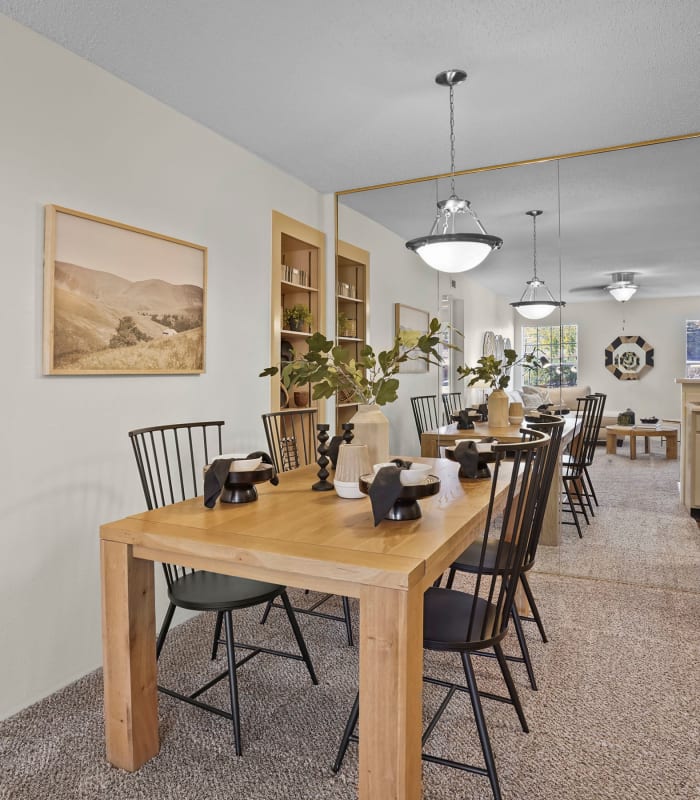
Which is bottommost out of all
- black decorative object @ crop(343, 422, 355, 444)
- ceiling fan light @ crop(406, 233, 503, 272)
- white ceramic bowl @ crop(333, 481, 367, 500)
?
white ceramic bowl @ crop(333, 481, 367, 500)

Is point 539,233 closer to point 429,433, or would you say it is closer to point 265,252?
point 429,433

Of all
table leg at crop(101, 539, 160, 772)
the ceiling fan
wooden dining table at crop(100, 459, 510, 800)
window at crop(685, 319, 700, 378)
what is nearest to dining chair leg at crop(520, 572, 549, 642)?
wooden dining table at crop(100, 459, 510, 800)

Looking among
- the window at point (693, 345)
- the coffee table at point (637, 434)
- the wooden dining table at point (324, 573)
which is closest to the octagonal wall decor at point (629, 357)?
the window at point (693, 345)

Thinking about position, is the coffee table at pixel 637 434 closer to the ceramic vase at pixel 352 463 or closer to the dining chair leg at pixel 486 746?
the ceramic vase at pixel 352 463

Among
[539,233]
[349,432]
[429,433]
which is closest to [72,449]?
[349,432]

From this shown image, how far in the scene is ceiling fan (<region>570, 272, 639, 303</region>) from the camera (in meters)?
3.50

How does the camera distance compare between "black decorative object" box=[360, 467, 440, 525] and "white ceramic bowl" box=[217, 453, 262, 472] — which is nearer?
"black decorative object" box=[360, 467, 440, 525]

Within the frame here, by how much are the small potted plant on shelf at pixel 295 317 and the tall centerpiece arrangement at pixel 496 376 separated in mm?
1100

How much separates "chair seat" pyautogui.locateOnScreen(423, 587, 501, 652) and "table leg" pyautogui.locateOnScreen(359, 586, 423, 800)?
0.27 metres

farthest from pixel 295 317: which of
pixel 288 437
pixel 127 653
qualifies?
pixel 127 653

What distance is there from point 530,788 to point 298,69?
2.69 metres

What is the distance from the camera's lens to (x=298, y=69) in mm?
2426

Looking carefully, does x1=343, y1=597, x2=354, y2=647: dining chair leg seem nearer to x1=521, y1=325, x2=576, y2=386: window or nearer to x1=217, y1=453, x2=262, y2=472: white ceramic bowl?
x1=217, y1=453, x2=262, y2=472: white ceramic bowl

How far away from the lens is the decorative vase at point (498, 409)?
13.0ft
